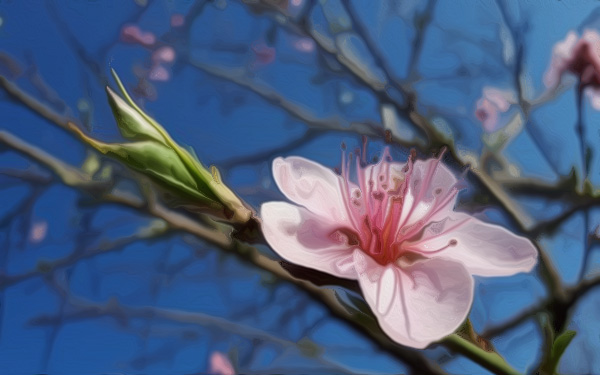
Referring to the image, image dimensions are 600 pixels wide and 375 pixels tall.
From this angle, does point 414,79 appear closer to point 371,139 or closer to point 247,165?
point 371,139

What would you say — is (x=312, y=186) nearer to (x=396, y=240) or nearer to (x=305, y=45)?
(x=396, y=240)

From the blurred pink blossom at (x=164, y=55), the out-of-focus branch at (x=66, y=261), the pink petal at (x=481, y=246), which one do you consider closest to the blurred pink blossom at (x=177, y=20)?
the blurred pink blossom at (x=164, y=55)

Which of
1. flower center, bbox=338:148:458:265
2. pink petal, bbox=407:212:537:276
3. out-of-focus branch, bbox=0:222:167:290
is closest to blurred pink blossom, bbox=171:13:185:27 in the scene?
out-of-focus branch, bbox=0:222:167:290

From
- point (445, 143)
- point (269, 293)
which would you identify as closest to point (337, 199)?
point (445, 143)

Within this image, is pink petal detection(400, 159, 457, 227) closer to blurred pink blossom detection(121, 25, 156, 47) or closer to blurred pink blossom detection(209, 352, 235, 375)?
blurred pink blossom detection(209, 352, 235, 375)

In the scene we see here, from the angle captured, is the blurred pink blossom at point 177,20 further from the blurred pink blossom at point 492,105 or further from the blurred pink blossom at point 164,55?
the blurred pink blossom at point 492,105

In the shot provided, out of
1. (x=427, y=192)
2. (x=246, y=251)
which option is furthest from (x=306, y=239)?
(x=427, y=192)
